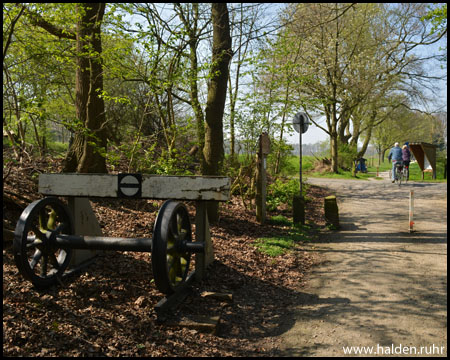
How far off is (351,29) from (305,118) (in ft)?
47.7

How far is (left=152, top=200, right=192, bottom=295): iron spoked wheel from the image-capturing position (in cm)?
412

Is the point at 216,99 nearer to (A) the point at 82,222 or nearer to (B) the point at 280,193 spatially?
(B) the point at 280,193

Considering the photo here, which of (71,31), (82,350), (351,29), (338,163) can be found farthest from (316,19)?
(82,350)

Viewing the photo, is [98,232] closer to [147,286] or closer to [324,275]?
[147,286]

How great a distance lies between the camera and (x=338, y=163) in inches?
1073

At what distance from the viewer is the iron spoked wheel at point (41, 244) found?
172 inches

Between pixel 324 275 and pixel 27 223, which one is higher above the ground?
pixel 27 223

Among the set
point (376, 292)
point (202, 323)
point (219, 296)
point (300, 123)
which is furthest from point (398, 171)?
point (202, 323)

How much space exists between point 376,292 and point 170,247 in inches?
116

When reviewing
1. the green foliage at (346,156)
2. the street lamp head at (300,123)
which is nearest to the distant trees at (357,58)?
the green foliage at (346,156)

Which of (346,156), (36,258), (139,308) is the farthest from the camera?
(346,156)

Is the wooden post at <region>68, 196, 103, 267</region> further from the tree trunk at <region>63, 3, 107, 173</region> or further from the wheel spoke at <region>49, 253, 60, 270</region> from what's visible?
the tree trunk at <region>63, 3, 107, 173</region>

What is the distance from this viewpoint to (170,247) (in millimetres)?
4645

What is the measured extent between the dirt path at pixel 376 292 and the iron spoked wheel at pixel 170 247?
1465 millimetres
